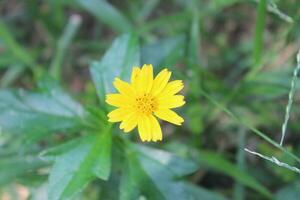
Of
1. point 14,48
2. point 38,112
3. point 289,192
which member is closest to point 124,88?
point 38,112

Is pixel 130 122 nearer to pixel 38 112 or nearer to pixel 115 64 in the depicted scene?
pixel 115 64

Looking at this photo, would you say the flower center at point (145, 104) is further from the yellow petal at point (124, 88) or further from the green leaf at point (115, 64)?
the green leaf at point (115, 64)

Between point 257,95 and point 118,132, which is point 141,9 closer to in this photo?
point 257,95

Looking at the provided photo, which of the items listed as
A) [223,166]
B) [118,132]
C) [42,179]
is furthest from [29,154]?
[223,166]

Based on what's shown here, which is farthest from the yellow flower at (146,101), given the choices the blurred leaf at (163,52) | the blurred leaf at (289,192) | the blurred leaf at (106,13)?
the blurred leaf at (106,13)

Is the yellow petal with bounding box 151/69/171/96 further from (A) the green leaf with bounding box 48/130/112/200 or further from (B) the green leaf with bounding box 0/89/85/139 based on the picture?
(B) the green leaf with bounding box 0/89/85/139

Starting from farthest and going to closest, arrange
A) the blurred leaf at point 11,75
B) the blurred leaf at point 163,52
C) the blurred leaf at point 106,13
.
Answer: the blurred leaf at point 11,75, the blurred leaf at point 106,13, the blurred leaf at point 163,52
